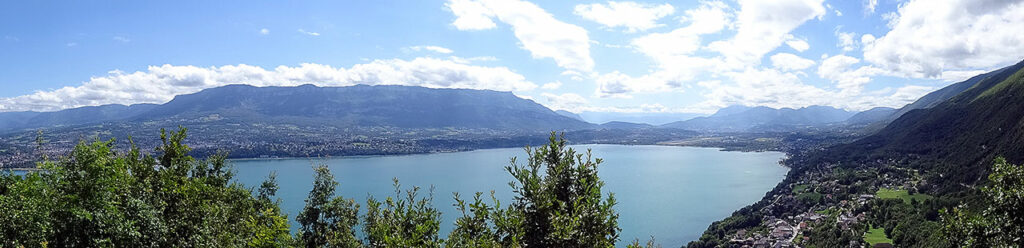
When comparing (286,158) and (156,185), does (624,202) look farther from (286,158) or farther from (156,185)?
(286,158)

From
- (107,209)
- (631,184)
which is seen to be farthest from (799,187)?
(107,209)

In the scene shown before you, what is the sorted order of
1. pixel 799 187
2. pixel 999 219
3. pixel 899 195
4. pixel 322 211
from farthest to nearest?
pixel 799 187, pixel 899 195, pixel 322 211, pixel 999 219

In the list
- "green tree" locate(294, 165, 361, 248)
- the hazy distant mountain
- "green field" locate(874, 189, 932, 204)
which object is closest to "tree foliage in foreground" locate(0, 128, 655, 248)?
"green tree" locate(294, 165, 361, 248)

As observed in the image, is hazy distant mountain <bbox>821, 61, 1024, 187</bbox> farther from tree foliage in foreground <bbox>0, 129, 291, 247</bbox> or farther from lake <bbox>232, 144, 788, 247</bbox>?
tree foliage in foreground <bbox>0, 129, 291, 247</bbox>

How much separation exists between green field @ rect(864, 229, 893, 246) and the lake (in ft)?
58.8

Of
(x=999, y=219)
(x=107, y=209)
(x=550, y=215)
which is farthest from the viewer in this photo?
(x=999, y=219)

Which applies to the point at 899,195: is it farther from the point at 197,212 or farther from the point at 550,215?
the point at 197,212

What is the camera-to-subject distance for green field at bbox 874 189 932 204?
212 ft

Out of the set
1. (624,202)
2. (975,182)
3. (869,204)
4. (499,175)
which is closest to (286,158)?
(499,175)

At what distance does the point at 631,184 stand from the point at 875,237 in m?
55.5

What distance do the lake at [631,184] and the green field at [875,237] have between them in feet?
58.8

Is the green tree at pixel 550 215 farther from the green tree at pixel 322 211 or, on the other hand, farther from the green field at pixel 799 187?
the green field at pixel 799 187

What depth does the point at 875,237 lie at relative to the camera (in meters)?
50.1

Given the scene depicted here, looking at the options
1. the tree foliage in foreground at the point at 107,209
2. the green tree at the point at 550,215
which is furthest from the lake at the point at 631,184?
the green tree at the point at 550,215
